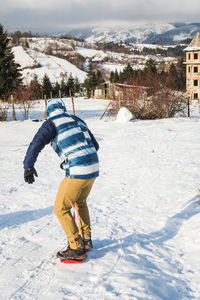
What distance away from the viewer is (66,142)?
310 cm

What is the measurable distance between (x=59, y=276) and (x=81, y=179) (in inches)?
42.4

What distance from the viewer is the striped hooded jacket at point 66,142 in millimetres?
3078

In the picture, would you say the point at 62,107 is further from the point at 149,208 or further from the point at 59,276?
the point at 149,208

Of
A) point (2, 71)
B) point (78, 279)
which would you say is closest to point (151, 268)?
point (78, 279)

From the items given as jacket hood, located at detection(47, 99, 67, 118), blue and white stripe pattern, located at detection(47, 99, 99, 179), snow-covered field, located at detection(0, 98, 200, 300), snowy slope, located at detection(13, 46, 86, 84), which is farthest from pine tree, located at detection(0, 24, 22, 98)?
snowy slope, located at detection(13, 46, 86, 84)

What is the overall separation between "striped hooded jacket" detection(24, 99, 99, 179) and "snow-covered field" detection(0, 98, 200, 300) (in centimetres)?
113

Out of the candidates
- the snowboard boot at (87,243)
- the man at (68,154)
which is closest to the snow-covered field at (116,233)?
the snowboard boot at (87,243)

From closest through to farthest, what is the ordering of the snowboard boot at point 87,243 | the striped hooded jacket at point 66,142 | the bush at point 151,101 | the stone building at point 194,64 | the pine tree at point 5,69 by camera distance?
1. the striped hooded jacket at point 66,142
2. the snowboard boot at point 87,243
3. the bush at point 151,101
4. the pine tree at point 5,69
5. the stone building at point 194,64

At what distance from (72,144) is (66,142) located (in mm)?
68

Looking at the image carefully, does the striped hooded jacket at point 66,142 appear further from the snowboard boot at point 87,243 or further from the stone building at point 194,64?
the stone building at point 194,64

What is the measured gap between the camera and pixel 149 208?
5.35 meters

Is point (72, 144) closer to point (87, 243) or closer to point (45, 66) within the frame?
point (87, 243)

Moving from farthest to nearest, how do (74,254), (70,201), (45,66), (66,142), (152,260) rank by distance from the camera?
1. (45,66)
2. (152,260)
3. (74,254)
4. (70,201)
5. (66,142)

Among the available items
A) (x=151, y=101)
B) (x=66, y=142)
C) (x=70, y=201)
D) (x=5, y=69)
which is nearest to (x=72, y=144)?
(x=66, y=142)
